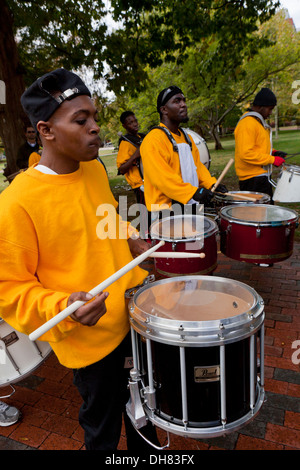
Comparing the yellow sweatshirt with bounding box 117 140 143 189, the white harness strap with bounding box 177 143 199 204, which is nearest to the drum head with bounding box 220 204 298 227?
the white harness strap with bounding box 177 143 199 204

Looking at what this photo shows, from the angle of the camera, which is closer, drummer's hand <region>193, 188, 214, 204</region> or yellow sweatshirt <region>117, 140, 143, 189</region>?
drummer's hand <region>193, 188, 214, 204</region>

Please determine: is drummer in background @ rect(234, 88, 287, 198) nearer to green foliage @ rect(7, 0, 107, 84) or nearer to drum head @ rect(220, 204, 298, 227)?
drum head @ rect(220, 204, 298, 227)

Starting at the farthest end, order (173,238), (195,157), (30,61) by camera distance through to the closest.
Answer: (30,61), (195,157), (173,238)

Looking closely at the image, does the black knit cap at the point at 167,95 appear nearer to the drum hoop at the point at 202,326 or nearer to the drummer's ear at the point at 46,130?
the drummer's ear at the point at 46,130

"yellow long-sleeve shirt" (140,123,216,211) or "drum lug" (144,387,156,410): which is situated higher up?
"yellow long-sleeve shirt" (140,123,216,211)

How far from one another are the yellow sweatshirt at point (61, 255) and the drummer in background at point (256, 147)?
3.25 m

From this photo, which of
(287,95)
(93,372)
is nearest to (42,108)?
(93,372)

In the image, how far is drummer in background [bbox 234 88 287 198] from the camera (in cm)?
434

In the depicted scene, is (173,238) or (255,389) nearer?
(255,389)

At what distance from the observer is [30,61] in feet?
28.2

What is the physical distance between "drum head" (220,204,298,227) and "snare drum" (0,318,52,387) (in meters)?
1.96

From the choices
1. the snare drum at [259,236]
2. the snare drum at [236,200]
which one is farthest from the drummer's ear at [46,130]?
the snare drum at [236,200]
